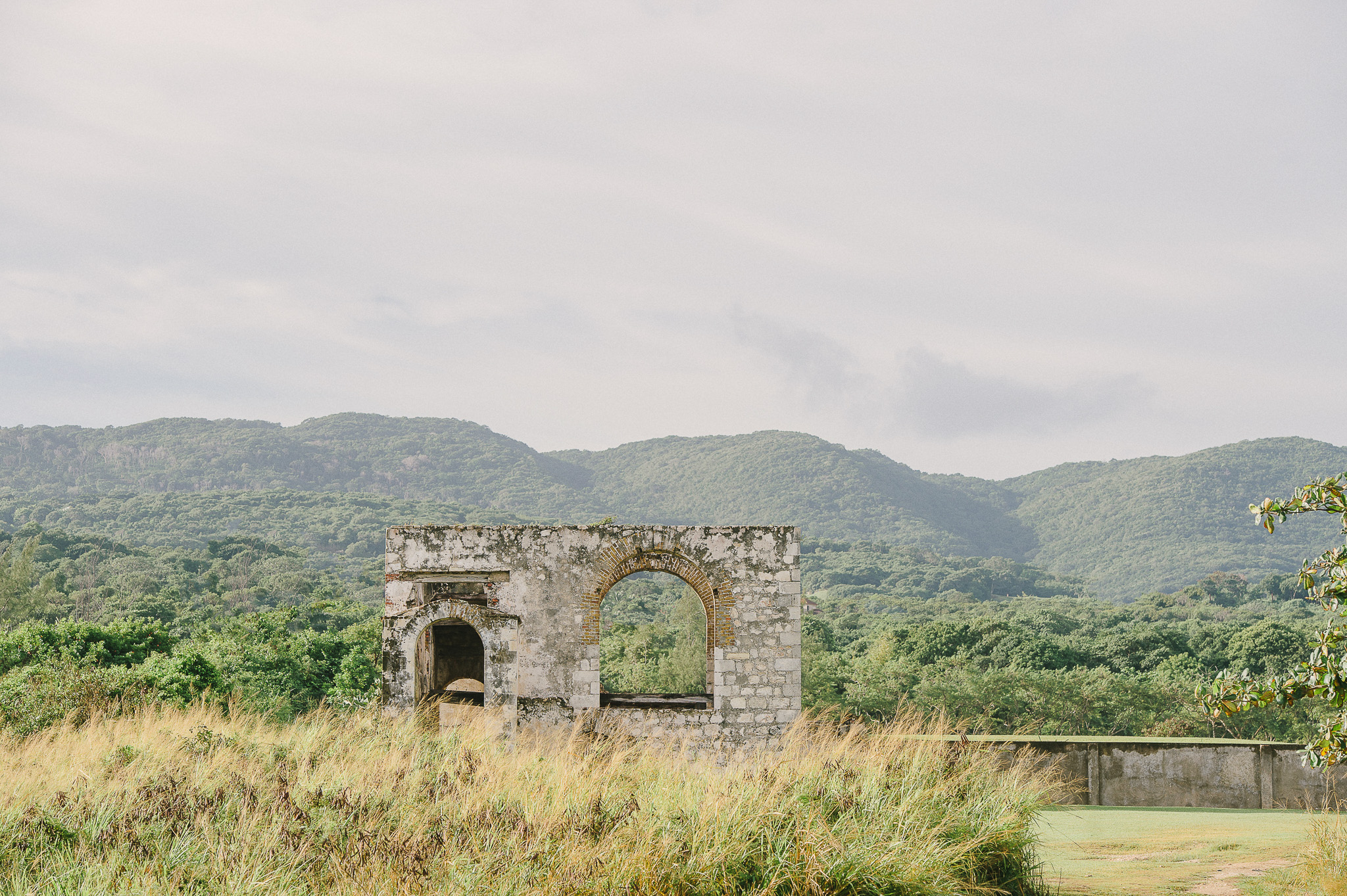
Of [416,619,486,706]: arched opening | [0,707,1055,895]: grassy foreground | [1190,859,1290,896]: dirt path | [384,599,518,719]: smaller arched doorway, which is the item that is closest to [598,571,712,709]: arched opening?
[416,619,486,706]: arched opening

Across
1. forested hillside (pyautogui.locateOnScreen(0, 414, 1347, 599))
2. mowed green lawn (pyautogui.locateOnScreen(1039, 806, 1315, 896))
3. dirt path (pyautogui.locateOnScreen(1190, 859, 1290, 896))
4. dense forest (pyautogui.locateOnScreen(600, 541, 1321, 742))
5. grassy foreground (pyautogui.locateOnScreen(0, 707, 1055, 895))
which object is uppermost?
forested hillside (pyautogui.locateOnScreen(0, 414, 1347, 599))

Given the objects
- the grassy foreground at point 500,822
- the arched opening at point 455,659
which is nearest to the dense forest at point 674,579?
the arched opening at point 455,659

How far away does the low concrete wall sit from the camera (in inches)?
500

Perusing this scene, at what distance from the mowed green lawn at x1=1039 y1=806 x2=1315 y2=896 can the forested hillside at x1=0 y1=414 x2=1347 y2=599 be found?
75.3m

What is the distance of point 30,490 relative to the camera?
9669 cm

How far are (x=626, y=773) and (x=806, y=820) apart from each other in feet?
6.46

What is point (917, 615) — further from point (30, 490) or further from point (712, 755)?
point (30, 490)

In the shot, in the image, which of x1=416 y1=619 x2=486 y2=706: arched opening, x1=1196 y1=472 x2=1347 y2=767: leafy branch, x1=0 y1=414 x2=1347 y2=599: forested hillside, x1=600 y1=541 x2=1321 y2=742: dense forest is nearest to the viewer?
x1=1196 y1=472 x2=1347 y2=767: leafy branch

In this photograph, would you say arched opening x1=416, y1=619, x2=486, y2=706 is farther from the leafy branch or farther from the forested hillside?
the forested hillside

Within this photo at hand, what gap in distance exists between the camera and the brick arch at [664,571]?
13.0 m

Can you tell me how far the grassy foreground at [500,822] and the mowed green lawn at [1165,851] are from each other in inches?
19.7

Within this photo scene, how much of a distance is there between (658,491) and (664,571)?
99.2 meters

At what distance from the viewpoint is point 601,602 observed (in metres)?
13.0

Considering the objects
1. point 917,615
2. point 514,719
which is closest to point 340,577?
point 917,615
